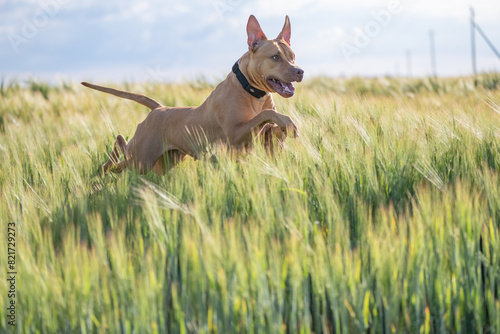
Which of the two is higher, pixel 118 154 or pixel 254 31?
pixel 254 31

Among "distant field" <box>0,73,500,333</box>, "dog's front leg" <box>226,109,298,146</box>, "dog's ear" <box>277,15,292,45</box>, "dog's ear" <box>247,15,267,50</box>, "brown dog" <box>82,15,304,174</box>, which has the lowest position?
"distant field" <box>0,73,500,333</box>

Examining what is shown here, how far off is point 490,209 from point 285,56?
2.41 m

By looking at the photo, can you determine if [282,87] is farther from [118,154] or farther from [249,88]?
[118,154]

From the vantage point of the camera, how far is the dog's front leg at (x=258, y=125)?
161 inches

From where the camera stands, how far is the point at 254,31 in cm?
490

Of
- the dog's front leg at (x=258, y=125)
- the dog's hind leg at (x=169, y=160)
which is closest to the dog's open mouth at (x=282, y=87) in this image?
the dog's front leg at (x=258, y=125)

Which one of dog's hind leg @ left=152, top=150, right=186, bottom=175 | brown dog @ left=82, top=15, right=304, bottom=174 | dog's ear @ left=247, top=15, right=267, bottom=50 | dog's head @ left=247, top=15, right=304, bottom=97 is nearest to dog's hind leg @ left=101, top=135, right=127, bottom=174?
brown dog @ left=82, top=15, right=304, bottom=174

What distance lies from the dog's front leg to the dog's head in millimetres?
392

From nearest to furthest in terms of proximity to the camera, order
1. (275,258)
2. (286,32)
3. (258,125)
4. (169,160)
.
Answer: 1. (275,258)
2. (258,125)
3. (286,32)
4. (169,160)

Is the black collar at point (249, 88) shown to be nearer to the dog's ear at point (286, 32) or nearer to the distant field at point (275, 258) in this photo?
the dog's ear at point (286, 32)

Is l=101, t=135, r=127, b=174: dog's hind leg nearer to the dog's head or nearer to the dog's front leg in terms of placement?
the dog's front leg

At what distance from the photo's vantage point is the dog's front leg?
13.4ft

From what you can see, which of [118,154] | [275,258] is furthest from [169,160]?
[275,258]

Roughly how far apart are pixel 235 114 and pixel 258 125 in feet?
1.03
